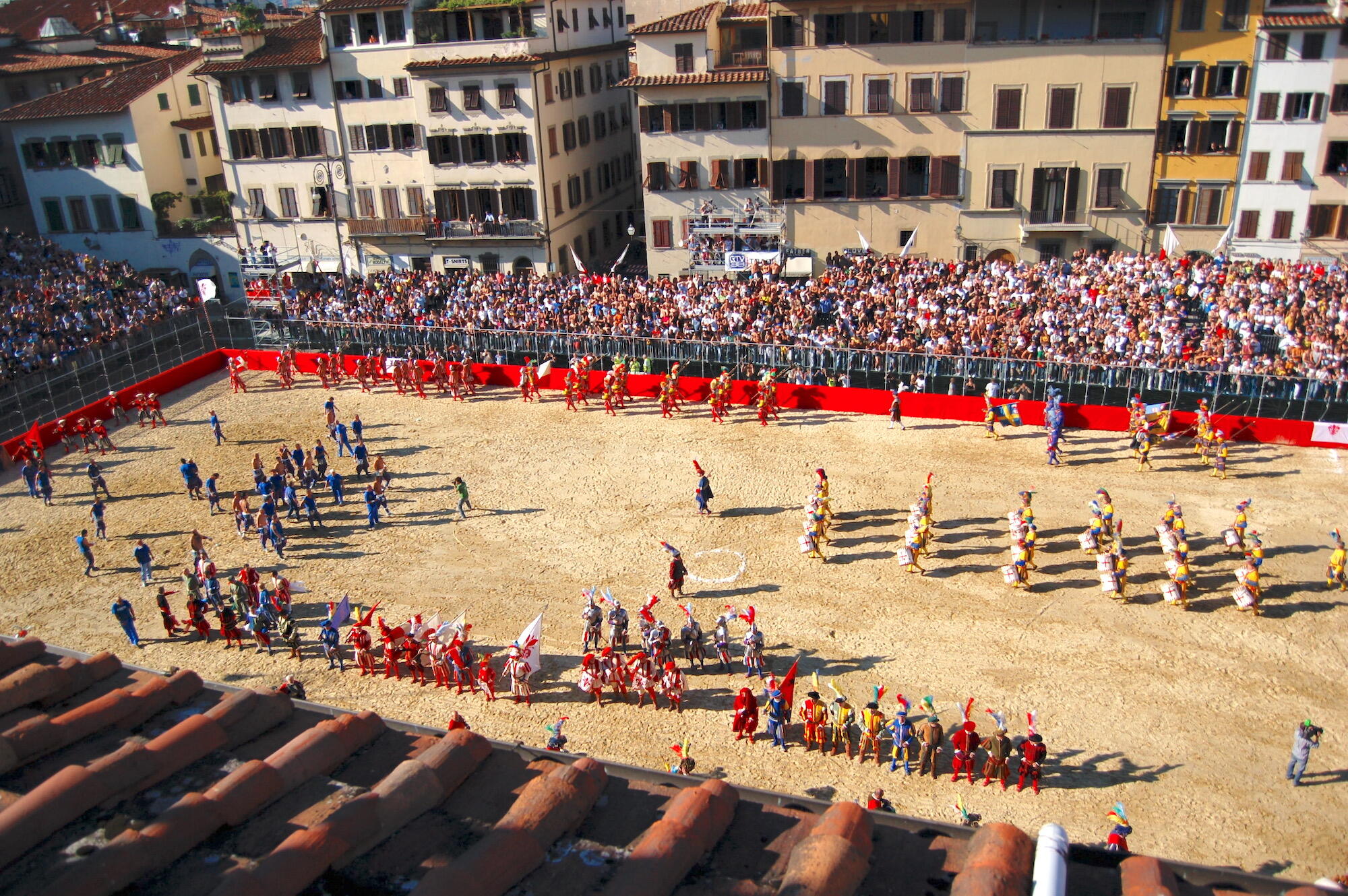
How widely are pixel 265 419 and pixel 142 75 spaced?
89.2 feet

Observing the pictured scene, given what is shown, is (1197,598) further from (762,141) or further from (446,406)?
(762,141)

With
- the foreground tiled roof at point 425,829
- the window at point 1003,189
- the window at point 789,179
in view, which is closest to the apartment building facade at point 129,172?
the window at point 789,179

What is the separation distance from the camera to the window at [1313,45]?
121 ft

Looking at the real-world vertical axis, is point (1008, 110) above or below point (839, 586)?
above

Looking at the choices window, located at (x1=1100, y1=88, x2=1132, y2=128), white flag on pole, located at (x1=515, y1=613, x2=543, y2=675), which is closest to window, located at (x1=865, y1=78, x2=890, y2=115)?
window, located at (x1=1100, y1=88, x2=1132, y2=128)

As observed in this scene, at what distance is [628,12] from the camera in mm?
54281

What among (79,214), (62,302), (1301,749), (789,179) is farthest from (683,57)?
(1301,749)

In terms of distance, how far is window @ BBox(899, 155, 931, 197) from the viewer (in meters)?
42.0

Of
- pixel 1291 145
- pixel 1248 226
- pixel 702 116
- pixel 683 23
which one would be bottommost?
pixel 1248 226

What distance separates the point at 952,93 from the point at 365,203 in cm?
2745

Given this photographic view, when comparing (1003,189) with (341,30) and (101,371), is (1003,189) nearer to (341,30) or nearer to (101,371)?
(341,30)

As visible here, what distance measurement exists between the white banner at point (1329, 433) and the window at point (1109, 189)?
14750 mm

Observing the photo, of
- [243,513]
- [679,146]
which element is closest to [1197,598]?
[243,513]

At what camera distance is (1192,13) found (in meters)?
37.9
